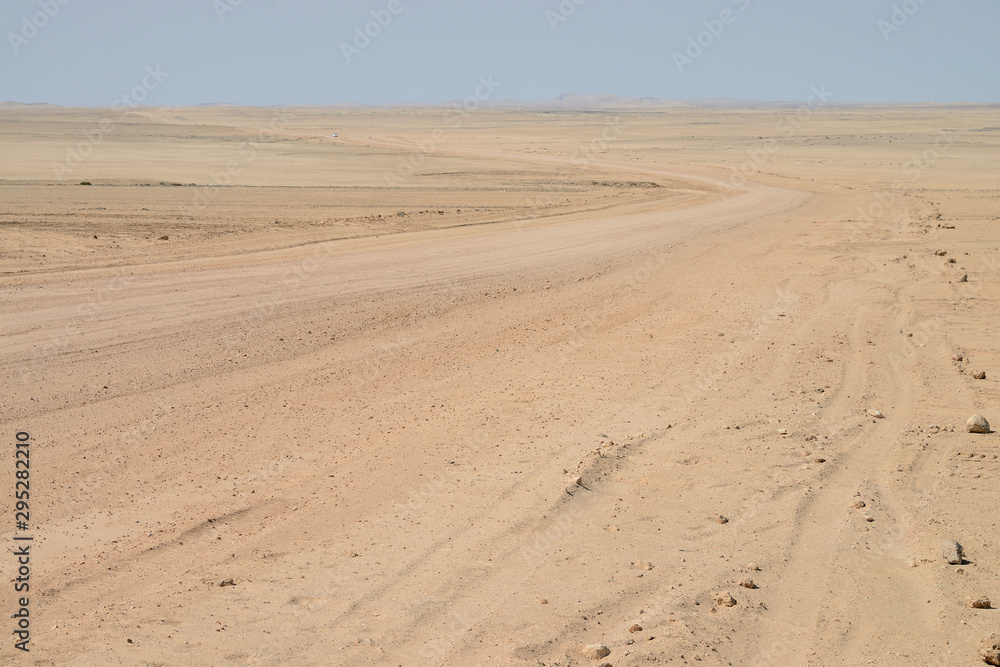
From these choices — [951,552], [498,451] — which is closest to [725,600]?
[951,552]

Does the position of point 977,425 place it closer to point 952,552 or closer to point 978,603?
point 952,552

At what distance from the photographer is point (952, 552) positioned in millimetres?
5238

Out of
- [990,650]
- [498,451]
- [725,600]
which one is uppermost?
[498,451]

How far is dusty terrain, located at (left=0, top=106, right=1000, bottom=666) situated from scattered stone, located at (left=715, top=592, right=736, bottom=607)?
0.07m

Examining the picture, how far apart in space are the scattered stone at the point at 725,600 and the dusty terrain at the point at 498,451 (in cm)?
7

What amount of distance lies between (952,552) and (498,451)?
11.2ft

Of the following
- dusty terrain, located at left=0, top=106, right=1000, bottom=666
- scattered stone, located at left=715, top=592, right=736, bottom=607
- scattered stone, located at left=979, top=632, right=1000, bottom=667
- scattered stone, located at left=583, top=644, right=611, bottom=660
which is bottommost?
scattered stone, located at left=979, top=632, right=1000, bottom=667

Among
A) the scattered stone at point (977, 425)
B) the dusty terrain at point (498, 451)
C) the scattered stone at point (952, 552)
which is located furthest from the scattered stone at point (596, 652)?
the scattered stone at point (977, 425)

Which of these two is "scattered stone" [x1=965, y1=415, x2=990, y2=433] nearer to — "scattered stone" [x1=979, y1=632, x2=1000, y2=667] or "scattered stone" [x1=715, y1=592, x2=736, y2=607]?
"scattered stone" [x1=979, y1=632, x2=1000, y2=667]

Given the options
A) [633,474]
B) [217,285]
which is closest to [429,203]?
[217,285]

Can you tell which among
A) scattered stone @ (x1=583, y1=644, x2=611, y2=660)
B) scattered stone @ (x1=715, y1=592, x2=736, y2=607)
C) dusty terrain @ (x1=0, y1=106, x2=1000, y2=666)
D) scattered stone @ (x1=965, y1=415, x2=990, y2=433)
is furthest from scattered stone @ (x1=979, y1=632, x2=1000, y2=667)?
scattered stone @ (x1=965, y1=415, x2=990, y2=433)

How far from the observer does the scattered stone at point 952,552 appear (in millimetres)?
5199

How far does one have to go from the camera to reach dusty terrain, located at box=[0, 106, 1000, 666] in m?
4.61

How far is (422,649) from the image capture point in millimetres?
4348
